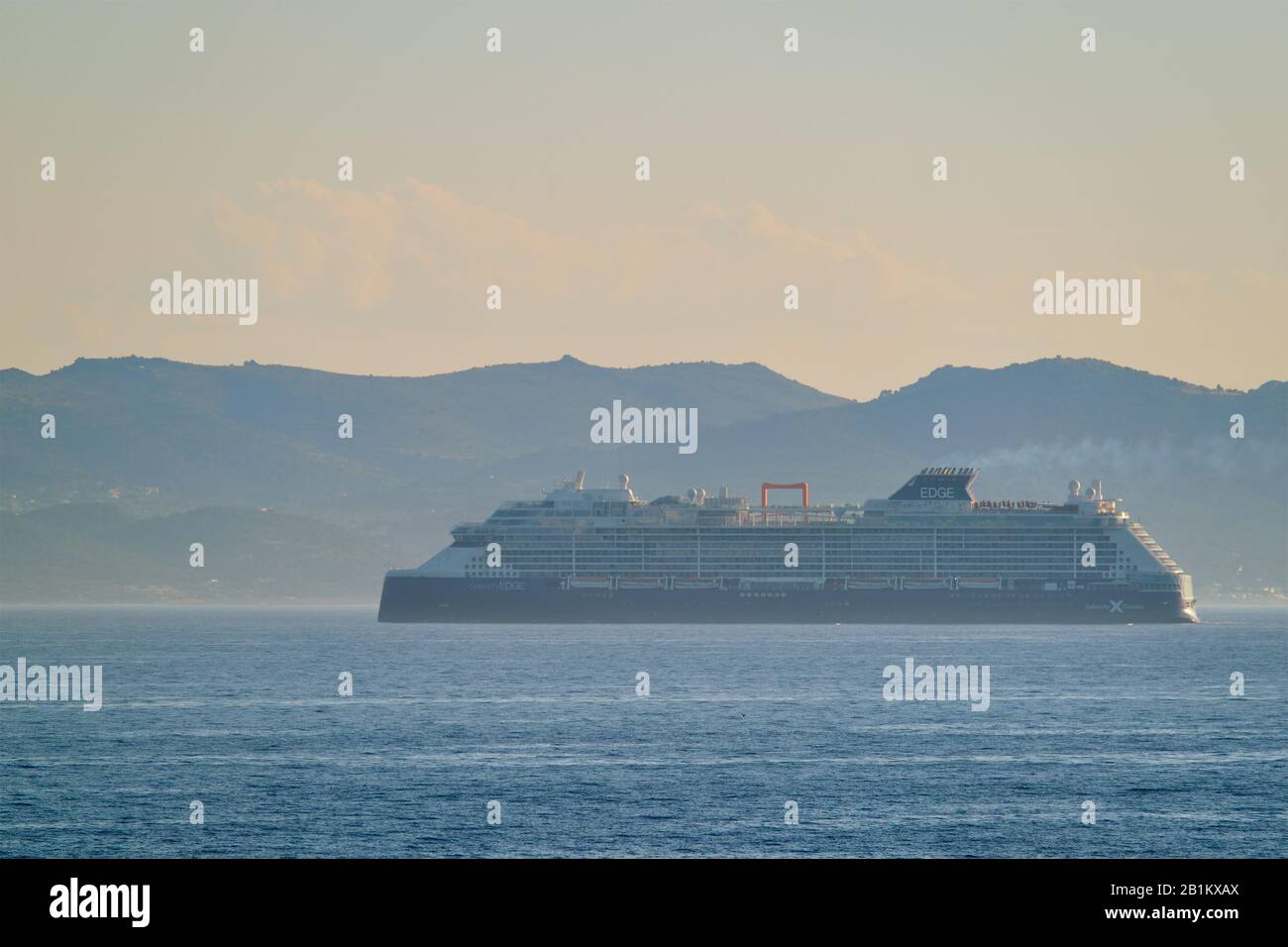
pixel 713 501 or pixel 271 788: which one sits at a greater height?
pixel 713 501

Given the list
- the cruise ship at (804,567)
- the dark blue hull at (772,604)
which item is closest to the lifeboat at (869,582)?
the cruise ship at (804,567)

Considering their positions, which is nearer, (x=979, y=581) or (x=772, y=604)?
(x=979, y=581)

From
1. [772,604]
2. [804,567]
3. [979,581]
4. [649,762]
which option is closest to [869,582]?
[804,567]

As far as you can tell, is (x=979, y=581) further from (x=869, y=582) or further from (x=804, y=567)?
(x=804, y=567)

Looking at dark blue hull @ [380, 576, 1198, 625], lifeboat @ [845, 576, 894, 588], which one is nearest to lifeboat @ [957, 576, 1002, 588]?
dark blue hull @ [380, 576, 1198, 625]

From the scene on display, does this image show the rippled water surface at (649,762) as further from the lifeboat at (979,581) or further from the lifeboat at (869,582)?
the lifeboat at (869,582)
